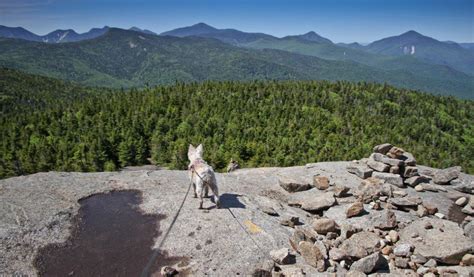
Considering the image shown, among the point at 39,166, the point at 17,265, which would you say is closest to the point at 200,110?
the point at 39,166

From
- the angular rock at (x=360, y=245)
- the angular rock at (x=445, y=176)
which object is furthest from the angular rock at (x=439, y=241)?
the angular rock at (x=445, y=176)

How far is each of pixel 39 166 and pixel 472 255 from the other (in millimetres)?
81987

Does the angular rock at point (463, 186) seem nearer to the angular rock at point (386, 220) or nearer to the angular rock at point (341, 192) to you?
the angular rock at point (341, 192)

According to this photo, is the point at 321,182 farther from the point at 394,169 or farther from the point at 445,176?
the point at 445,176

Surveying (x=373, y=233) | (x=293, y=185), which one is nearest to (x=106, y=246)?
(x=373, y=233)

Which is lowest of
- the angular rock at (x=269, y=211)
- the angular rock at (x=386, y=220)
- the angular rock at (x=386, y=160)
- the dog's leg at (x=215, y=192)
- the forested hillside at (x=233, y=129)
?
the forested hillside at (x=233, y=129)

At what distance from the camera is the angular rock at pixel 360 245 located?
16.4m

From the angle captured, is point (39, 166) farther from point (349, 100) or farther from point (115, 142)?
point (349, 100)

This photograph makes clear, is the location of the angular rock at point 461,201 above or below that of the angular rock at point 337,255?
below

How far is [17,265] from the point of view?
14867 millimetres

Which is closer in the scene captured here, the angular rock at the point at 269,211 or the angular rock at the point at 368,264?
the angular rock at the point at 368,264

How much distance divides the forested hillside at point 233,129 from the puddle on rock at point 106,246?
165ft

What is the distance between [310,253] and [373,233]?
4431mm

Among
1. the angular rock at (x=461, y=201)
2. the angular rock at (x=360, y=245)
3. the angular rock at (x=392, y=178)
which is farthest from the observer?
the angular rock at (x=392, y=178)
